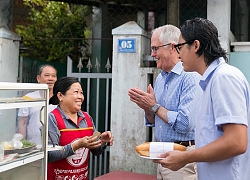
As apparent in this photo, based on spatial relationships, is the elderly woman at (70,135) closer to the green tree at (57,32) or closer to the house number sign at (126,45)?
the house number sign at (126,45)

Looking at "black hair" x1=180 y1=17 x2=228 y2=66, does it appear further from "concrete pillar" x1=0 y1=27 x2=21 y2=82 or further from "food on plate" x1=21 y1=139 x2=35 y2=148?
"concrete pillar" x1=0 y1=27 x2=21 y2=82

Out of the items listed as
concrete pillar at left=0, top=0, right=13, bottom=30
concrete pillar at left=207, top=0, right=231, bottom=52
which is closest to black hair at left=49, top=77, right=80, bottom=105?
concrete pillar at left=207, top=0, right=231, bottom=52

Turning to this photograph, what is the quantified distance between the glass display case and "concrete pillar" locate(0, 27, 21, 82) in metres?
2.98

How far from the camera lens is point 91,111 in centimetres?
687

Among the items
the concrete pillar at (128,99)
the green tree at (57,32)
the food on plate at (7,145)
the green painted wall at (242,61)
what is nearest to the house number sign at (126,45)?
the concrete pillar at (128,99)

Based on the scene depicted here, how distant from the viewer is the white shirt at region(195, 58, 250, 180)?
1.81m

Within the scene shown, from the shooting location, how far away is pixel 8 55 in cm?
540

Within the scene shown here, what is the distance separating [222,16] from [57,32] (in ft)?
14.7

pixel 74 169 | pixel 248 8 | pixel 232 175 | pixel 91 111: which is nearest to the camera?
pixel 232 175

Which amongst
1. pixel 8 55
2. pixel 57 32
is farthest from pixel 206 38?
pixel 57 32

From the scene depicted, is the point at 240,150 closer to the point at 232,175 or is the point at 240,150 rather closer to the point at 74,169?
the point at 232,175

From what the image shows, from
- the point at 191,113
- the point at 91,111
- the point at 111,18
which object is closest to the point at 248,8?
the point at 111,18

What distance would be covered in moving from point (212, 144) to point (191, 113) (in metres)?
0.98

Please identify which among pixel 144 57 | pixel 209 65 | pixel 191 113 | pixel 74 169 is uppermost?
pixel 144 57
